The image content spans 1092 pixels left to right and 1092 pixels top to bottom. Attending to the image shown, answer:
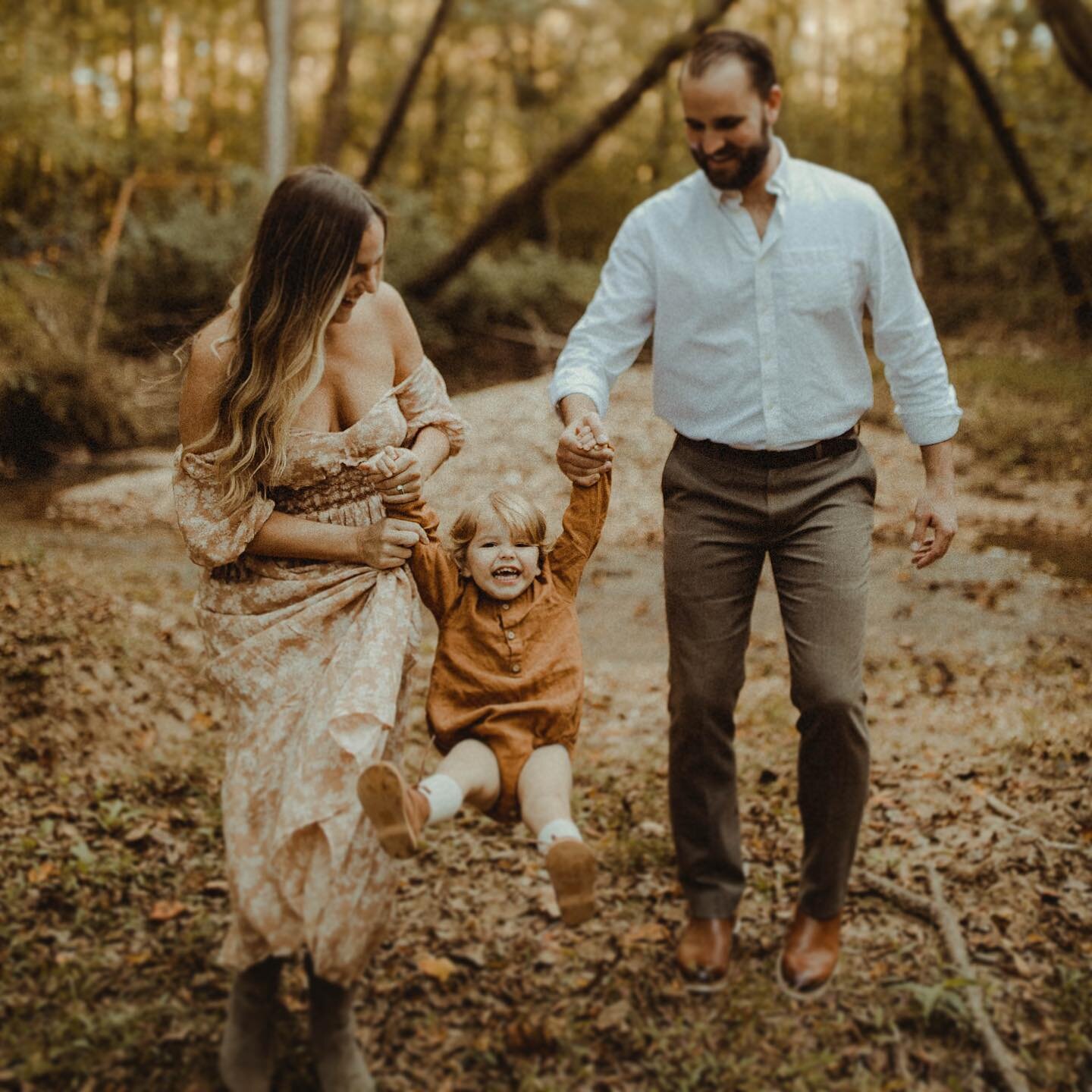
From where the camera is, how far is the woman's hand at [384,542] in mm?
2846

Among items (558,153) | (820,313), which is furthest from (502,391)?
(820,313)

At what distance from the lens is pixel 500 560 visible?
307cm

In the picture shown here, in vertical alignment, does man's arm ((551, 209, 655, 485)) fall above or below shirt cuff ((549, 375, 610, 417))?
above

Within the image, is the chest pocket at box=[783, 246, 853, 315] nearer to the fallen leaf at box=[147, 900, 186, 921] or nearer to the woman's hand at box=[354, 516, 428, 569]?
the woman's hand at box=[354, 516, 428, 569]

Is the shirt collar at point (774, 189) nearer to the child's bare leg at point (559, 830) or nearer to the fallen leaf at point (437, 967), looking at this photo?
the child's bare leg at point (559, 830)

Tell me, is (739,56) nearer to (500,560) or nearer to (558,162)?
(500,560)

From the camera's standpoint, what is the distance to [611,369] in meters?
3.34

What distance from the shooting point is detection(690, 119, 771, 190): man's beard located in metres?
3.05

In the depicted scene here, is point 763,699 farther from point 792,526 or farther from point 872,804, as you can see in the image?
point 792,526

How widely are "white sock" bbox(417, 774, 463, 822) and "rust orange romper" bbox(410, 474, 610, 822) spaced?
0.20 metres

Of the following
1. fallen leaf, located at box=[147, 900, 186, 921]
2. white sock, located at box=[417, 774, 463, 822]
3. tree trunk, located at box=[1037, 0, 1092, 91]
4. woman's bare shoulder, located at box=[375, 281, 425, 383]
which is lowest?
fallen leaf, located at box=[147, 900, 186, 921]

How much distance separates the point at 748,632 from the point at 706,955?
0.95 metres

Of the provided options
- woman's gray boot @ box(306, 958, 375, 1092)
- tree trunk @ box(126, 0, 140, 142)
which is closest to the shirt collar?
woman's gray boot @ box(306, 958, 375, 1092)

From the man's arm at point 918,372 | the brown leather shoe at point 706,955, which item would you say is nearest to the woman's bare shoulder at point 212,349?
the man's arm at point 918,372
